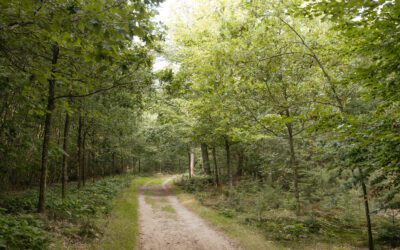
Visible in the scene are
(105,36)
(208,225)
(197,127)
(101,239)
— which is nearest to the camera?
(105,36)

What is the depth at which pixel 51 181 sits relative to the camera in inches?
948

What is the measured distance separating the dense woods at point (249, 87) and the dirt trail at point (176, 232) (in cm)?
209

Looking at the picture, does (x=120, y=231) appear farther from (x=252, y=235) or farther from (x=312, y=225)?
(x=312, y=225)

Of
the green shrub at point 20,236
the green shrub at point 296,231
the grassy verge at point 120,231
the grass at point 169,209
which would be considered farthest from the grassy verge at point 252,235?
the green shrub at point 20,236

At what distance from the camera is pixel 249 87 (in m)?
11.8

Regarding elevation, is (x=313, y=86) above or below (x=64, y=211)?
above

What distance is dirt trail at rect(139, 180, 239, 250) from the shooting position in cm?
910

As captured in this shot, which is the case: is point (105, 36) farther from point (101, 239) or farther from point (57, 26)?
point (101, 239)

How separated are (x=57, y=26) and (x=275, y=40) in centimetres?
841

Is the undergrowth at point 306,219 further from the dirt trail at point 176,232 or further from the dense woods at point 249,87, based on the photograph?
the dirt trail at point 176,232

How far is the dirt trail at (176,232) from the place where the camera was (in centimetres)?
910

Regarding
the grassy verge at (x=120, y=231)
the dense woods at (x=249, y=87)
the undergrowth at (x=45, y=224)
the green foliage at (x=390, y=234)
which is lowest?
the green foliage at (x=390, y=234)

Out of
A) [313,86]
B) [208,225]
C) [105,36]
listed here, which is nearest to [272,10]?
[313,86]

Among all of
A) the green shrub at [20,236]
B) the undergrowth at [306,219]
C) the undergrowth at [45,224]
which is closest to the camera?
the green shrub at [20,236]
